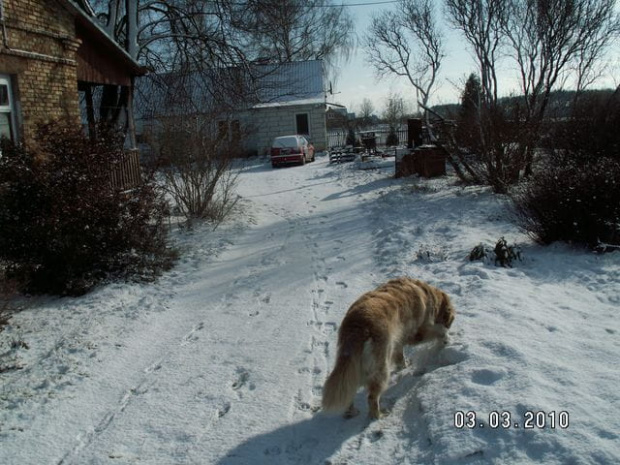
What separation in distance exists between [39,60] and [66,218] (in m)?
5.01

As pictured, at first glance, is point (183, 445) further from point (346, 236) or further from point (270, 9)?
point (270, 9)

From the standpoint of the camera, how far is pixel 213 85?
50.2ft

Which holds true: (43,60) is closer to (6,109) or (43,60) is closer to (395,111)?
(6,109)

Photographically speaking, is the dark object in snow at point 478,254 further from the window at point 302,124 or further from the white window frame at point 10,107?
the window at point 302,124

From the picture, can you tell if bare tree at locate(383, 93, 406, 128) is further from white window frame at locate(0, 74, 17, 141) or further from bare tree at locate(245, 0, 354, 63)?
white window frame at locate(0, 74, 17, 141)

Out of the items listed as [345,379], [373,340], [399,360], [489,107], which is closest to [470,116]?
[489,107]

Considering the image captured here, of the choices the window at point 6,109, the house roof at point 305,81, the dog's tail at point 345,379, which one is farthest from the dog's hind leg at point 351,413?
the house roof at point 305,81

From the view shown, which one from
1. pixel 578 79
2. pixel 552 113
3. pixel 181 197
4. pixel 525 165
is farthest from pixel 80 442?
pixel 578 79

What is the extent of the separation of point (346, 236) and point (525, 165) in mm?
5900

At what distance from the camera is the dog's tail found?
3.39 m

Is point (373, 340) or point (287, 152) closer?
point (373, 340)

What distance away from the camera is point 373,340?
140 inches

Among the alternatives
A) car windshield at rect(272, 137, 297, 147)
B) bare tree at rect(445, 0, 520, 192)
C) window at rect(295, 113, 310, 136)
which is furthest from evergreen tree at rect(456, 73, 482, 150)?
window at rect(295, 113, 310, 136)

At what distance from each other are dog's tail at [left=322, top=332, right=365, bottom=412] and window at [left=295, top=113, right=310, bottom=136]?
30355mm
